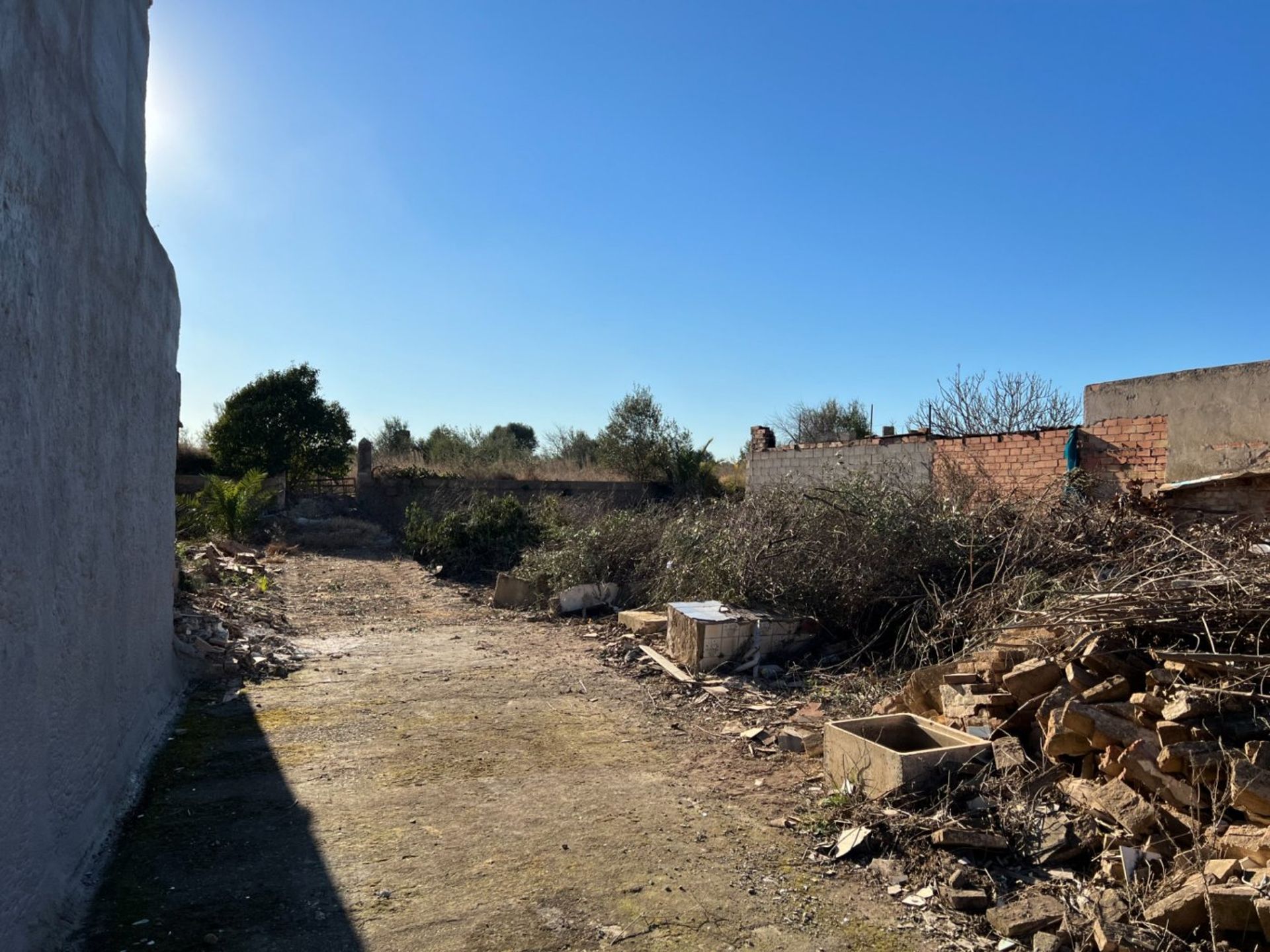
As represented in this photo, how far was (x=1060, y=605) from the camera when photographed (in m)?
4.81

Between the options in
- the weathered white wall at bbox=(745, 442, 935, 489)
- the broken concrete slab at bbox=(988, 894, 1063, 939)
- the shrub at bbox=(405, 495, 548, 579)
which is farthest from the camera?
the shrub at bbox=(405, 495, 548, 579)

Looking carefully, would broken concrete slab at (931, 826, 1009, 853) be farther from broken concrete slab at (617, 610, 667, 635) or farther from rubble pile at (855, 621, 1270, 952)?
broken concrete slab at (617, 610, 667, 635)

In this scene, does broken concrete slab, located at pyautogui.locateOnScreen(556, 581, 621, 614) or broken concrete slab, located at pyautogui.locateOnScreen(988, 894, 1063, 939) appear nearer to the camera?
broken concrete slab, located at pyautogui.locateOnScreen(988, 894, 1063, 939)

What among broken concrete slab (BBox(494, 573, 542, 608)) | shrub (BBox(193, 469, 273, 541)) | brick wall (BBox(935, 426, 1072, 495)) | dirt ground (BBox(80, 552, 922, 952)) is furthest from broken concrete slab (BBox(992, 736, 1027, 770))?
shrub (BBox(193, 469, 273, 541))

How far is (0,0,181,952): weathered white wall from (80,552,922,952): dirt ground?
40 cm

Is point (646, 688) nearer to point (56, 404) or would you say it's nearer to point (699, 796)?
point (699, 796)

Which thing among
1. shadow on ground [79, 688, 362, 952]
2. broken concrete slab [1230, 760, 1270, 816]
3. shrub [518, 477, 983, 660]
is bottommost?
shadow on ground [79, 688, 362, 952]

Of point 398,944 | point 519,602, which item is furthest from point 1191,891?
point 519,602

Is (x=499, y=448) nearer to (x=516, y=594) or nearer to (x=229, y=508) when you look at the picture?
(x=229, y=508)

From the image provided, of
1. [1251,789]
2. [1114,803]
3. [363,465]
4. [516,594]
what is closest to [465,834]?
[1114,803]

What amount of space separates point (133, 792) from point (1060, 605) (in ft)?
17.3

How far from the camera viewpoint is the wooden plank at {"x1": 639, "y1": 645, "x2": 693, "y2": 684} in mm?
7093

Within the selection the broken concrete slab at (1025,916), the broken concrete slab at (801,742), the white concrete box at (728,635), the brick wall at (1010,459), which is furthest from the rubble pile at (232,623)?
the brick wall at (1010,459)

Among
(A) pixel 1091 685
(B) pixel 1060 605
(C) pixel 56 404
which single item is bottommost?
(A) pixel 1091 685
